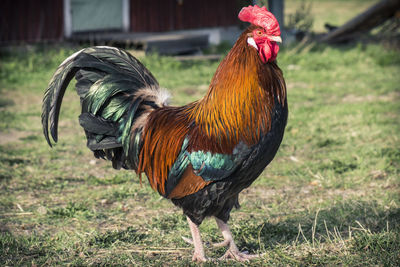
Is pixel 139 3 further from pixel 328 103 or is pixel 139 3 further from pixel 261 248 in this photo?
pixel 261 248

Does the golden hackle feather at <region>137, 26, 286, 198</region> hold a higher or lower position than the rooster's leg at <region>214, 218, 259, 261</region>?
higher

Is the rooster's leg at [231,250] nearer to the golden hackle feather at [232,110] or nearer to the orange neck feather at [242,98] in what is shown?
the golden hackle feather at [232,110]

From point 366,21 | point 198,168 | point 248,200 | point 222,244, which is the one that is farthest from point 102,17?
point 198,168

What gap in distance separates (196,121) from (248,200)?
5.53ft

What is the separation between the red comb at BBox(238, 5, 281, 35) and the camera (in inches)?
126

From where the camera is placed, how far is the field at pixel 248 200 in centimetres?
381

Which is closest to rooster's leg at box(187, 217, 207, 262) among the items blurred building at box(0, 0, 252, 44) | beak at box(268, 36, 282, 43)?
beak at box(268, 36, 282, 43)

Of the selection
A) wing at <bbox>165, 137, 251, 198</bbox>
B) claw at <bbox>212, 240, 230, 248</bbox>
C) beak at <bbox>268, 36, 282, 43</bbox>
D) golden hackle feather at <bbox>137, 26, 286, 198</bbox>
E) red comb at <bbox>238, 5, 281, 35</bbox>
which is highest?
red comb at <bbox>238, 5, 281, 35</bbox>

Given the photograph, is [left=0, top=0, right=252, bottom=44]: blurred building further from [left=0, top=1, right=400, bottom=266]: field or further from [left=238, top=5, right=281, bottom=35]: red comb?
[left=238, top=5, right=281, bottom=35]: red comb

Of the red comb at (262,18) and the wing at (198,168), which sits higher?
the red comb at (262,18)

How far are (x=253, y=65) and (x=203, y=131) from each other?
573 millimetres

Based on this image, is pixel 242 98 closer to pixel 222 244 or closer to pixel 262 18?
pixel 262 18

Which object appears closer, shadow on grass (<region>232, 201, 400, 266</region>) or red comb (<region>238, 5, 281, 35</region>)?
red comb (<region>238, 5, 281, 35</region>)

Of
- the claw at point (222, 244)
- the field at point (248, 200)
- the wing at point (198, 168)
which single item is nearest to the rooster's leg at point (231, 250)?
the claw at point (222, 244)
